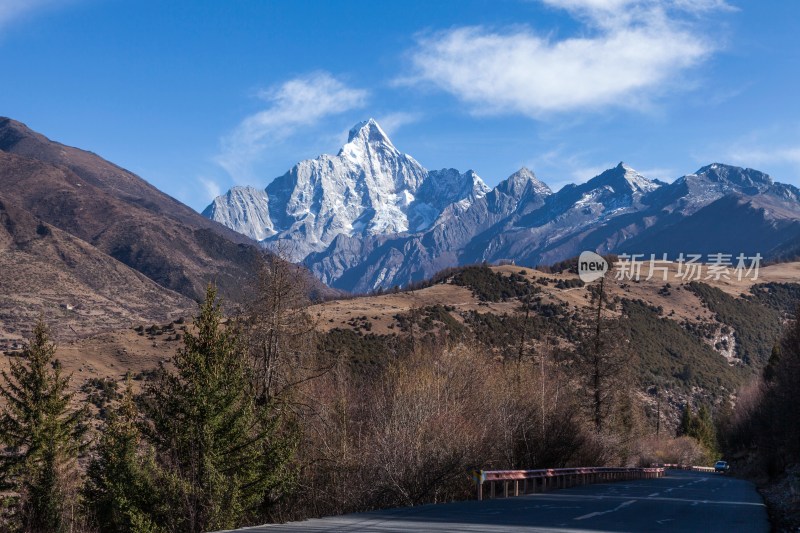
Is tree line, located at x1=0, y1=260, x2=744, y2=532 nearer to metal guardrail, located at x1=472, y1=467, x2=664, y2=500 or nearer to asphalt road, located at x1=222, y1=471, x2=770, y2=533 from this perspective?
metal guardrail, located at x1=472, y1=467, x2=664, y2=500

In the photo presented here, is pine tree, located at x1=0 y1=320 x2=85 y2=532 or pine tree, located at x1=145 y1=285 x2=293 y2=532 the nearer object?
pine tree, located at x1=145 y1=285 x2=293 y2=532

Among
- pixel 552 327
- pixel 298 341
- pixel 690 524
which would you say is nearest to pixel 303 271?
pixel 298 341

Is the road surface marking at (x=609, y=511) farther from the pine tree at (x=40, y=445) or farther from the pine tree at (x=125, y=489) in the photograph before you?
the pine tree at (x=40, y=445)

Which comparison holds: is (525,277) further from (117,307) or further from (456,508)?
(456,508)

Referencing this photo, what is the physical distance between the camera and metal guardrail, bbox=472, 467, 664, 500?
2151cm

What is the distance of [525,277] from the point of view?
5846 inches

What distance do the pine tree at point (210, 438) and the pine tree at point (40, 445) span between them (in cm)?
932

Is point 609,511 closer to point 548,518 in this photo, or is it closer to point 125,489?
point 548,518

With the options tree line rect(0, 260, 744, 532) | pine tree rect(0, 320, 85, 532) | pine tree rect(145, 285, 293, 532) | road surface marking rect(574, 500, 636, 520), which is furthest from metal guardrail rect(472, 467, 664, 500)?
pine tree rect(0, 320, 85, 532)

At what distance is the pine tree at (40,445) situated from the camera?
2748 cm

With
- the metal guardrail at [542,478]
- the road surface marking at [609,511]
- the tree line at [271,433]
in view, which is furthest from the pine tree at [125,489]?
the road surface marking at [609,511]

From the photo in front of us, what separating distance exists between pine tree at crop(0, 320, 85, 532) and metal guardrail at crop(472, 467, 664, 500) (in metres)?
14.7

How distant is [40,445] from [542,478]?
19.4 m

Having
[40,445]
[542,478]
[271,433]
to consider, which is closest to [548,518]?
[271,433]
